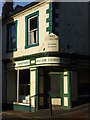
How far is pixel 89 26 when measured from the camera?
16.5 meters

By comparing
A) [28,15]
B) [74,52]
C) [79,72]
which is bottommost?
[79,72]

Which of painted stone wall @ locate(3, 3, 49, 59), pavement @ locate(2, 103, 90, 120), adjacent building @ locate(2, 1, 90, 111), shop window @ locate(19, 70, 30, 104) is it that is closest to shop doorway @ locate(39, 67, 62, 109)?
adjacent building @ locate(2, 1, 90, 111)

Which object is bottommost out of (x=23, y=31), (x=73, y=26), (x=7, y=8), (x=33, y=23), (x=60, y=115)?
(x=60, y=115)

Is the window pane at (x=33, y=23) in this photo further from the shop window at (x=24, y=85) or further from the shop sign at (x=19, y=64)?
the shop window at (x=24, y=85)

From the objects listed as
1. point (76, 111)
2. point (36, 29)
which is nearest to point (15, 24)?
point (36, 29)

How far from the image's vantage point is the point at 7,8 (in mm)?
18797

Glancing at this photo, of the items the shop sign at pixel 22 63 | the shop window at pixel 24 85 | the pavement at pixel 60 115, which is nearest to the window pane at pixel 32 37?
the shop sign at pixel 22 63

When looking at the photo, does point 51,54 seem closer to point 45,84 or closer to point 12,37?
point 45,84

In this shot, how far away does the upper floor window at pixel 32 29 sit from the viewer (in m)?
15.5

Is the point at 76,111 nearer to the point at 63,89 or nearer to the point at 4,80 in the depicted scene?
the point at 63,89

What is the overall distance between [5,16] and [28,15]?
9.36 ft

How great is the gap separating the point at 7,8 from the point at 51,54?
7080 millimetres

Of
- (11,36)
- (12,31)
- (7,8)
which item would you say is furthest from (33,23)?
(7,8)

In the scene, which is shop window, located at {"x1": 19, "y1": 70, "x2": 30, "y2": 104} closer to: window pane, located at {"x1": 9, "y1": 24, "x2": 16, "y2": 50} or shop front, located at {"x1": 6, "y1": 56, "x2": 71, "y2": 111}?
shop front, located at {"x1": 6, "y1": 56, "x2": 71, "y2": 111}
